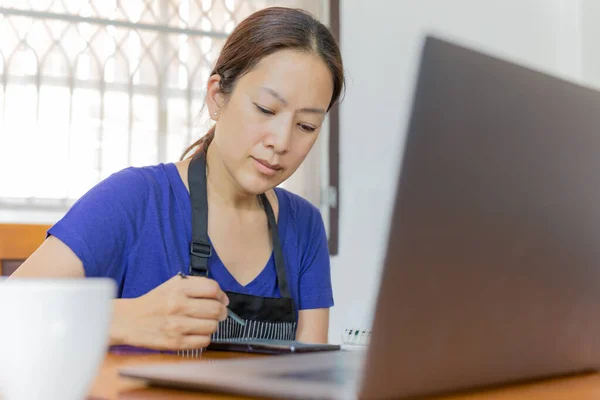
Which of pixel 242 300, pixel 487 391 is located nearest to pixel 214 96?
pixel 242 300

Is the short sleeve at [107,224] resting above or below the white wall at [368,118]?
below

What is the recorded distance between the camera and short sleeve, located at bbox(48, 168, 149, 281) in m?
1.08

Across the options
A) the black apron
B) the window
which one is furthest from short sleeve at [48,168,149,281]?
the window

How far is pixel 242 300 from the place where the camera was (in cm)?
123

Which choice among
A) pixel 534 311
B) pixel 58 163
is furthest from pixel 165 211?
pixel 58 163

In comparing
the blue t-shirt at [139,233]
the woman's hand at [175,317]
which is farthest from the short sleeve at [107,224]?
the woman's hand at [175,317]

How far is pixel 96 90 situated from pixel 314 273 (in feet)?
5.60

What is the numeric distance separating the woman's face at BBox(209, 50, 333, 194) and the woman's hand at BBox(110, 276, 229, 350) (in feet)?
1.26

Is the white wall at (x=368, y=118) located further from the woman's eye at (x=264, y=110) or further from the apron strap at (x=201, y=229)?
the woman's eye at (x=264, y=110)

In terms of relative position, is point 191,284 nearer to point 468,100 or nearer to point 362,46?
point 468,100

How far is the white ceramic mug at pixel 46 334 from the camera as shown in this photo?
357 millimetres

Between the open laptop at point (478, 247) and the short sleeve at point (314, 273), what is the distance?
0.89 m

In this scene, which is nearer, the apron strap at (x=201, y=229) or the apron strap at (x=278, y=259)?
the apron strap at (x=201, y=229)

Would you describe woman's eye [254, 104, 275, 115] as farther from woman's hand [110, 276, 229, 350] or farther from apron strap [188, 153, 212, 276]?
woman's hand [110, 276, 229, 350]
